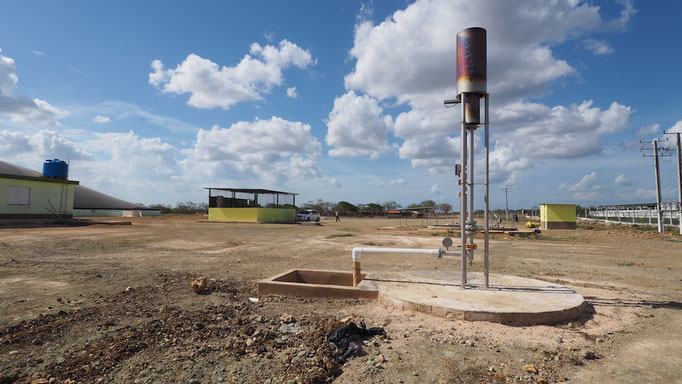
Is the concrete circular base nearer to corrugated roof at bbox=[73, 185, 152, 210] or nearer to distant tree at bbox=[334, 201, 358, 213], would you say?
corrugated roof at bbox=[73, 185, 152, 210]

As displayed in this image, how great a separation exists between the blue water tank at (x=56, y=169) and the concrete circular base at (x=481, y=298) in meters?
31.2

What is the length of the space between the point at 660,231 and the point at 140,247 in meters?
34.0

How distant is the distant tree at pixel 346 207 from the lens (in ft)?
226

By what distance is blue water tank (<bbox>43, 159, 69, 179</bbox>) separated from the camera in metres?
27.8

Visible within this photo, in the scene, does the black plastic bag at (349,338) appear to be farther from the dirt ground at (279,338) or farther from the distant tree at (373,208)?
the distant tree at (373,208)

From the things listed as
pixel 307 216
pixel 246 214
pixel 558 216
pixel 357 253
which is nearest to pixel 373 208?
pixel 307 216

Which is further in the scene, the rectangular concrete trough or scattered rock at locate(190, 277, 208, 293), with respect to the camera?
scattered rock at locate(190, 277, 208, 293)

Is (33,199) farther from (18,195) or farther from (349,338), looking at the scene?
(349,338)

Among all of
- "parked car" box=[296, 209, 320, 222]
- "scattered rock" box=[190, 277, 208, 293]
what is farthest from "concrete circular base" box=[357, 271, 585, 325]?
"parked car" box=[296, 209, 320, 222]

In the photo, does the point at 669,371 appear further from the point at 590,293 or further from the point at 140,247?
the point at 140,247

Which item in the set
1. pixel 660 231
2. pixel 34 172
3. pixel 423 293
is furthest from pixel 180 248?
pixel 34 172

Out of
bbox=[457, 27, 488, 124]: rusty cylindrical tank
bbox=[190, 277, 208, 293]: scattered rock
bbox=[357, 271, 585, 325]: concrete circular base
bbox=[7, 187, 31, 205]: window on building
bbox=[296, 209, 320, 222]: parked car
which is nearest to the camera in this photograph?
bbox=[357, 271, 585, 325]: concrete circular base

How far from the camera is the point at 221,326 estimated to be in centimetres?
504

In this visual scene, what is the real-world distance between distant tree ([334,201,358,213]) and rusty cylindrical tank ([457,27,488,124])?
62.5 metres
